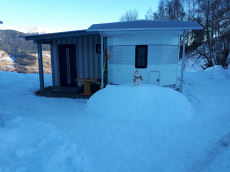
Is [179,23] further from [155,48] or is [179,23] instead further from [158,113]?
[158,113]

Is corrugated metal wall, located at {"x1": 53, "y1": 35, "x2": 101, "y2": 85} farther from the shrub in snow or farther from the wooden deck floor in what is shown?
the shrub in snow

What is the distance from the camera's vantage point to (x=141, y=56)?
6.82 m

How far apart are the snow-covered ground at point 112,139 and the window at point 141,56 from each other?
2.02 m

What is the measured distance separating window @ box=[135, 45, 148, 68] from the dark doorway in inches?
131

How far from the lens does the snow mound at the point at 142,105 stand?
15.0 ft

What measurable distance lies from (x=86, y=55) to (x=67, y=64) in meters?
1.14

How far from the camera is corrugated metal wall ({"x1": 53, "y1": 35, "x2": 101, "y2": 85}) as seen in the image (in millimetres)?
8125

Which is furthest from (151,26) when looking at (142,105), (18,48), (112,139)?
(18,48)

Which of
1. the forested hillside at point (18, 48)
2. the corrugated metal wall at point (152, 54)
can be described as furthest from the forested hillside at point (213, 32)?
the forested hillside at point (18, 48)

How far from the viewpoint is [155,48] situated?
6.73 metres

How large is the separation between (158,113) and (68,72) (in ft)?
18.4

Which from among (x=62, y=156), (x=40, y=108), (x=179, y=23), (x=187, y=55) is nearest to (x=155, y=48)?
(x=179, y=23)

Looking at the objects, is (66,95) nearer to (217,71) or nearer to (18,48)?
(217,71)

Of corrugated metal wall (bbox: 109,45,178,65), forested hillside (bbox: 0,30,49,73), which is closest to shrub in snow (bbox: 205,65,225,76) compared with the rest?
corrugated metal wall (bbox: 109,45,178,65)
